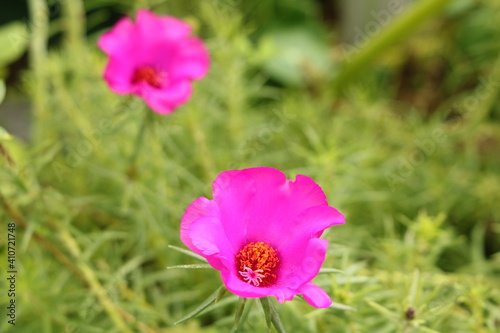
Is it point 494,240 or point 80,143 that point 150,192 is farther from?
point 494,240

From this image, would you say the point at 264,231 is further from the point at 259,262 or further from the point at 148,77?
the point at 148,77

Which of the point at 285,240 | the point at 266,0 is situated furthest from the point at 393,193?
the point at 266,0

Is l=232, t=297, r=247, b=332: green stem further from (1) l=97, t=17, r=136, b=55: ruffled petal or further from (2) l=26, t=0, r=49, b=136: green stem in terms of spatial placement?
(2) l=26, t=0, r=49, b=136: green stem

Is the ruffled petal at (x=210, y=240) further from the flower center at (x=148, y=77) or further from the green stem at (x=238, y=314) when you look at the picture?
the flower center at (x=148, y=77)

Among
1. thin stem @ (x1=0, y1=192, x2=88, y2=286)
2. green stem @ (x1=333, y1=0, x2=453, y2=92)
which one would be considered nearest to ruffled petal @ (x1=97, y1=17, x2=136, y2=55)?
thin stem @ (x1=0, y1=192, x2=88, y2=286)

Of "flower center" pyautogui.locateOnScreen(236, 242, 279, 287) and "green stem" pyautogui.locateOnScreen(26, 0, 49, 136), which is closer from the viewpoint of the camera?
"flower center" pyautogui.locateOnScreen(236, 242, 279, 287)

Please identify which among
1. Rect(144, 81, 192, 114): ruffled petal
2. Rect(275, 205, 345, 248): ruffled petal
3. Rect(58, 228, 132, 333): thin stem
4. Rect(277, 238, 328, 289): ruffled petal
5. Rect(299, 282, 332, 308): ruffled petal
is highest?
Rect(144, 81, 192, 114): ruffled petal

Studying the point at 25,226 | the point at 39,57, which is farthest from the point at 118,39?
the point at 39,57
